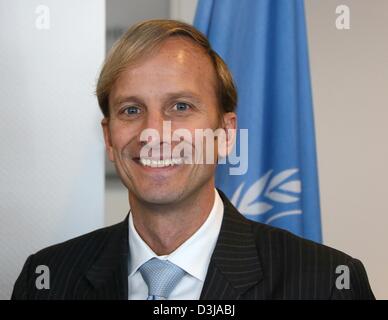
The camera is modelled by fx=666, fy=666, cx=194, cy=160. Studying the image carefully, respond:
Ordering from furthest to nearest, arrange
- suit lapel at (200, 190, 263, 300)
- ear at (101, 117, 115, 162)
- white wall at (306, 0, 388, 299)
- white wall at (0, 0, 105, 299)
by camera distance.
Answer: white wall at (306, 0, 388, 299)
white wall at (0, 0, 105, 299)
ear at (101, 117, 115, 162)
suit lapel at (200, 190, 263, 300)

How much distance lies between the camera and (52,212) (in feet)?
5.71

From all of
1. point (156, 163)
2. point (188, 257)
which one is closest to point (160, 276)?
point (188, 257)

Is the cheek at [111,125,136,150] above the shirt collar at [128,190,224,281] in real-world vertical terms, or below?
above

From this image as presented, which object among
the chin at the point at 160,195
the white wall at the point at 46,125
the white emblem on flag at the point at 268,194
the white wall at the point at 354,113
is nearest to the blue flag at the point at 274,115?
the white emblem on flag at the point at 268,194

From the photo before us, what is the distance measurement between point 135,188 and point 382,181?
3.99 feet

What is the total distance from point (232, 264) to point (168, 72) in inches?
14.7

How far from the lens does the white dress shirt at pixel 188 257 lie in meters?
1.23

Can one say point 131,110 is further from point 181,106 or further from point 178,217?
point 178,217

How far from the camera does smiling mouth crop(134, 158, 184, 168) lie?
1.24 m

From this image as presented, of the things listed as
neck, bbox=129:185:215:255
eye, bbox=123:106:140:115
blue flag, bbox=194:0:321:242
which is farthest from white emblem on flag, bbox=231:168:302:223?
eye, bbox=123:106:140:115

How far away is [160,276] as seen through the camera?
122cm

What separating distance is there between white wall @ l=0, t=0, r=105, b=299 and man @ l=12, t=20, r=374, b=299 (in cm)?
44

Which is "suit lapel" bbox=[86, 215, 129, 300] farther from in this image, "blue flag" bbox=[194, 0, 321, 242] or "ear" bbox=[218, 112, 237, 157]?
"blue flag" bbox=[194, 0, 321, 242]

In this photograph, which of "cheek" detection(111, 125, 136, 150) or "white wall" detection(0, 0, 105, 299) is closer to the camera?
"cheek" detection(111, 125, 136, 150)
